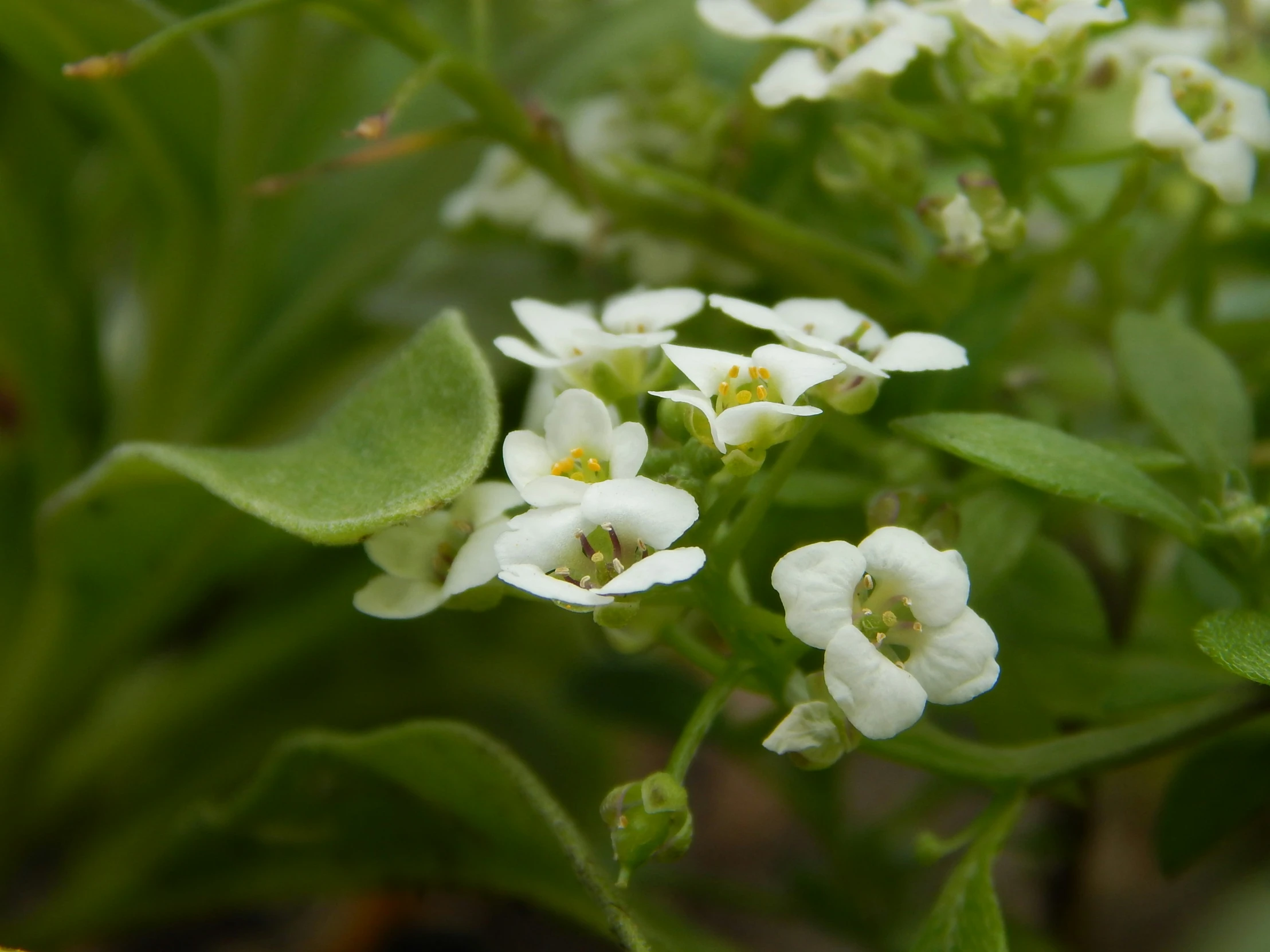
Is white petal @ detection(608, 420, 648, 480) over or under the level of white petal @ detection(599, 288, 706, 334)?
over

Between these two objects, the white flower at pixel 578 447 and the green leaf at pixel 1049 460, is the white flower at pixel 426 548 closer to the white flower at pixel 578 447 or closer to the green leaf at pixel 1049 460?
the white flower at pixel 578 447

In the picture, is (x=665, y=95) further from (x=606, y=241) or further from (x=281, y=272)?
(x=281, y=272)

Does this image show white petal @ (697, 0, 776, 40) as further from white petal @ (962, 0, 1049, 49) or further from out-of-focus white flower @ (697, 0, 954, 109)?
white petal @ (962, 0, 1049, 49)

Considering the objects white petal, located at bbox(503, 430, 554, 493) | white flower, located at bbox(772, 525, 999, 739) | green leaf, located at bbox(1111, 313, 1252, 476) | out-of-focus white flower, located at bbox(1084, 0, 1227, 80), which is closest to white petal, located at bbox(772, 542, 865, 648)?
white flower, located at bbox(772, 525, 999, 739)

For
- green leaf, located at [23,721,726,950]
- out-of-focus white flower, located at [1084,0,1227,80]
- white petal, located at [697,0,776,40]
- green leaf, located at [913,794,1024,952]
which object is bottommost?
Result: green leaf, located at [23,721,726,950]

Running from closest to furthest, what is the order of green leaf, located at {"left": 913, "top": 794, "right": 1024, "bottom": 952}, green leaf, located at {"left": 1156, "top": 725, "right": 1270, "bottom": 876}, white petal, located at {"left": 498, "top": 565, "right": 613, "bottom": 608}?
white petal, located at {"left": 498, "top": 565, "right": 613, "bottom": 608} → green leaf, located at {"left": 913, "top": 794, "right": 1024, "bottom": 952} → green leaf, located at {"left": 1156, "top": 725, "right": 1270, "bottom": 876}

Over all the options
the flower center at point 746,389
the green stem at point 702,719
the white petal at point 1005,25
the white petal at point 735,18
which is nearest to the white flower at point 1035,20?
the white petal at point 1005,25

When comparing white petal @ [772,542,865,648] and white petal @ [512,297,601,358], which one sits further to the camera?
white petal @ [512,297,601,358]
